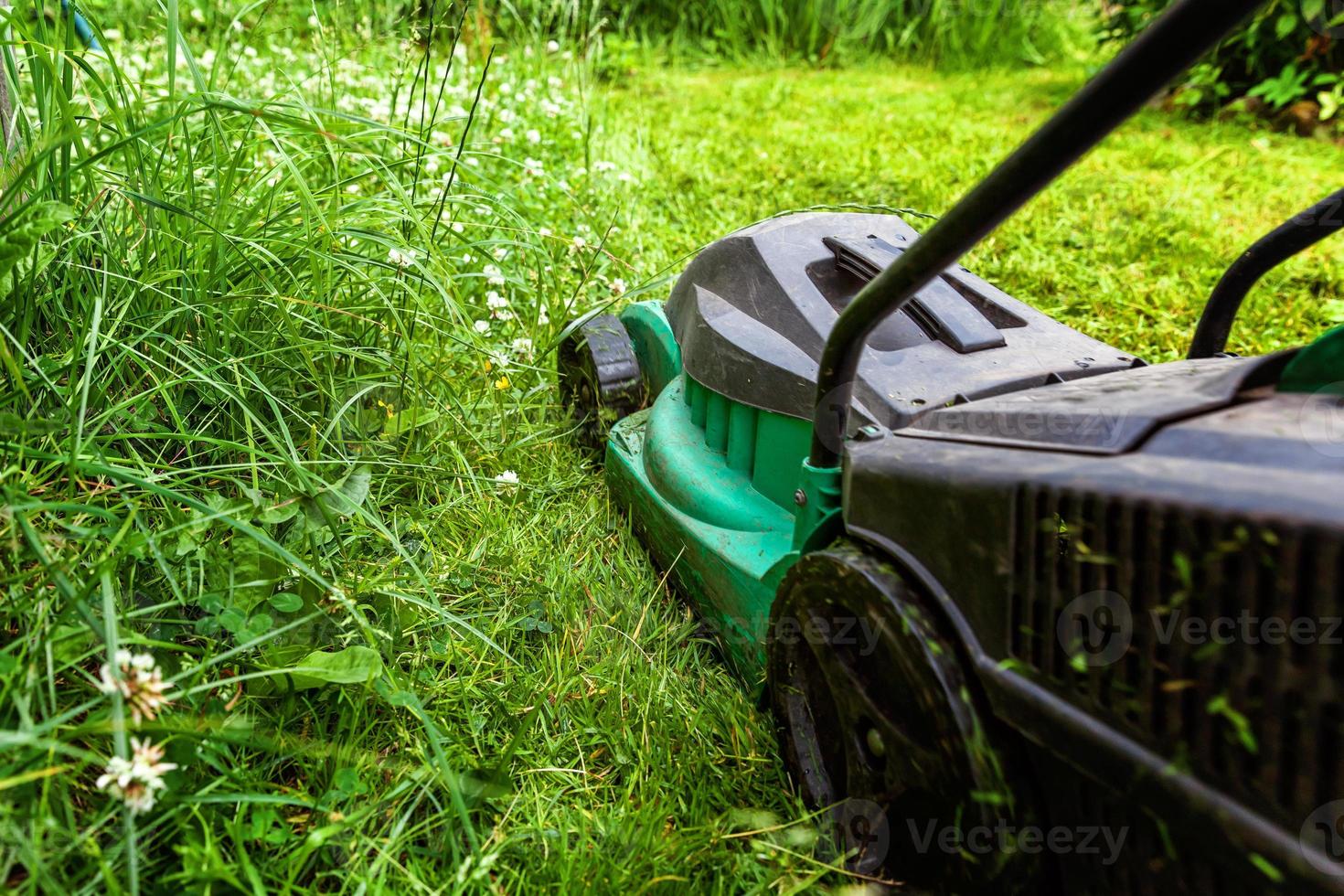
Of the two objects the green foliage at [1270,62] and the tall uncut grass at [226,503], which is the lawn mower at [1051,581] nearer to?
the tall uncut grass at [226,503]

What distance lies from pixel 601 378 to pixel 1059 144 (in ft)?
3.95

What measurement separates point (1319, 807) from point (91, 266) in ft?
4.97

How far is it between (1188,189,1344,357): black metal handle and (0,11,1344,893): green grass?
0.75m

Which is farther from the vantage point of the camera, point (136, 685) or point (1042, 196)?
point (1042, 196)

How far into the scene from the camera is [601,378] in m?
1.86

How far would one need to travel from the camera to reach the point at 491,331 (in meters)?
2.13

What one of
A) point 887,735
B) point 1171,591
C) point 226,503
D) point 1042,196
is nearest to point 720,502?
point 887,735

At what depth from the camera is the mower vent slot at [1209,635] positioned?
0.65 m

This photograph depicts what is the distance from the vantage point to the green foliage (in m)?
3.71

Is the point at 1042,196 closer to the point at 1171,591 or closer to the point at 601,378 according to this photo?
the point at 601,378

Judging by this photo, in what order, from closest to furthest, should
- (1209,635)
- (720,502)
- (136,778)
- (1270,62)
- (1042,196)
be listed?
(1209,635) < (136,778) < (720,502) < (1042,196) < (1270,62)

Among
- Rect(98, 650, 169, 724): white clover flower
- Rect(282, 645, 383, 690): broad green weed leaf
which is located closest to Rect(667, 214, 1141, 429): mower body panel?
Rect(282, 645, 383, 690): broad green weed leaf

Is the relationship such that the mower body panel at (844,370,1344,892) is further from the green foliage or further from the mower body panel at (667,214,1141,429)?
the green foliage

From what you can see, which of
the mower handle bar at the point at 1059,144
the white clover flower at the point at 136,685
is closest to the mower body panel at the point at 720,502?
the mower handle bar at the point at 1059,144
